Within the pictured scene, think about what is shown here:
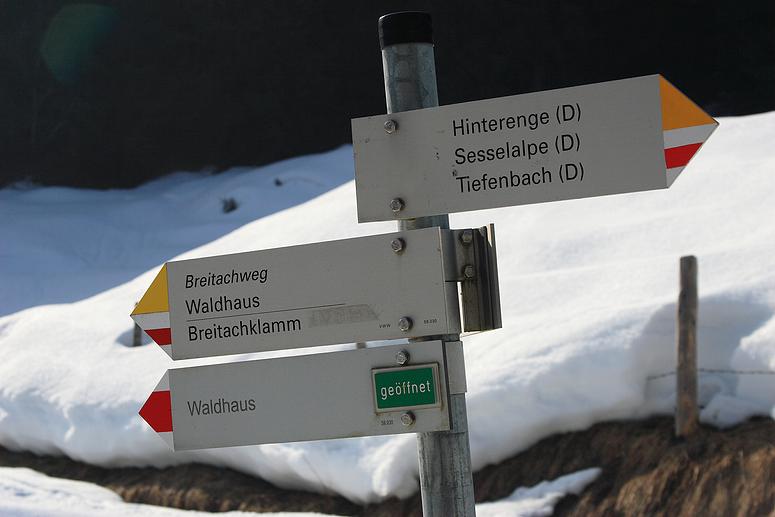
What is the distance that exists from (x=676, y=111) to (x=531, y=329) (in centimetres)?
669

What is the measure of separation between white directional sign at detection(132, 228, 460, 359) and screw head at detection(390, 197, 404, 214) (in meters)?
0.06

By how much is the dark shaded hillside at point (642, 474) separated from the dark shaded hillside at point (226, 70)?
14.2m

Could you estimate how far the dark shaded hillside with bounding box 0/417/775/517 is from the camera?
6.73 m

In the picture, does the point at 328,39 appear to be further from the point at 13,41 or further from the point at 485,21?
the point at 13,41

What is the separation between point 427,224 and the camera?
8.10ft

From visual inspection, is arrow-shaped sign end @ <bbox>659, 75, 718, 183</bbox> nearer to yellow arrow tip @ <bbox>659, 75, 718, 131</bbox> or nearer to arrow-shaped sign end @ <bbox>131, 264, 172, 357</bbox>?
yellow arrow tip @ <bbox>659, 75, 718, 131</bbox>

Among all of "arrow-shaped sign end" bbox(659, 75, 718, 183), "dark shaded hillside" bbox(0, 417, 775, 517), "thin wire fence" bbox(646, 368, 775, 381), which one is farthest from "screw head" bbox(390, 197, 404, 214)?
"thin wire fence" bbox(646, 368, 775, 381)

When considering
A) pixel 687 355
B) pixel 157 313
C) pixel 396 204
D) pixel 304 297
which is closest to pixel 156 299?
pixel 157 313

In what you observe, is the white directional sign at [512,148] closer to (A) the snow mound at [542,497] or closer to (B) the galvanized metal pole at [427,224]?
(B) the galvanized metal pole at [427,224]

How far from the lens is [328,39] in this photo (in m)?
22.7

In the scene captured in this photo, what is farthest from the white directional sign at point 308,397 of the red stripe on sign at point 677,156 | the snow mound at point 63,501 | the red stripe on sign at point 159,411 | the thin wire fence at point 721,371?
the snow mound at point 63,501

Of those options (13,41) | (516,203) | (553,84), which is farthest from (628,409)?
(13,41)

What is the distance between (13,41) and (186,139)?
4915mm

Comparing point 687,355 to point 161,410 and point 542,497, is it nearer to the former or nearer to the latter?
point 542,497
